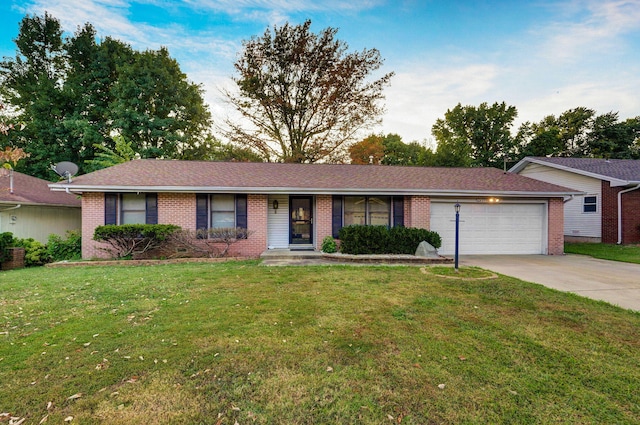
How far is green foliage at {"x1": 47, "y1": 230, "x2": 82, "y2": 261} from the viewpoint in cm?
931

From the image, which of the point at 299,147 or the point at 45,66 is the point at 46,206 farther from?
the point at 45,66

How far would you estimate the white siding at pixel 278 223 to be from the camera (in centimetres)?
1058

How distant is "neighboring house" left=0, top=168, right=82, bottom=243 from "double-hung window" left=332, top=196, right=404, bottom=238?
1173 centimetres

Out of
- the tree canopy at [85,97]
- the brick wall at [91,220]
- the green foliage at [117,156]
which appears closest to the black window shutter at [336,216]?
the brick wall at [91,220]

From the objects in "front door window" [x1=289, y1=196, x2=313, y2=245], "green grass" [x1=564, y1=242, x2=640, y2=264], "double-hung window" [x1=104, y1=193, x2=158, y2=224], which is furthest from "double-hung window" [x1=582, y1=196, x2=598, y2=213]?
"double-hung window" [x1=104, y1=193, x2=158, y2=224]

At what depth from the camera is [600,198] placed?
1329 centimetres

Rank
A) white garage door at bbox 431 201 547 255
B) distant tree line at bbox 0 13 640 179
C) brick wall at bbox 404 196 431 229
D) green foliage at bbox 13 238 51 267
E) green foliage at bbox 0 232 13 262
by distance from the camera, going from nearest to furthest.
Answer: green foliage at bbox 0 232 13 262 < green foliage at bbox 13 238 51 267 < brick wall at bbox 404 196 431 229 < white garage door at bbox 431 201 547 255 < distant tree line at bbox 0 13 640 179

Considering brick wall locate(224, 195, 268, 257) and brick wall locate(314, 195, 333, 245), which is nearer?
brick wall locate(224, 195, 268, 257)

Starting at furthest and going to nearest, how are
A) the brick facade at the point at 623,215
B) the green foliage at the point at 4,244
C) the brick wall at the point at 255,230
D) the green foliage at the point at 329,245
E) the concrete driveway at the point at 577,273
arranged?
the brick facade at the point at 623,215
the brick wall at the point at 255,230
the green foliage at the point at 329,245
the green foliage at the point at 4,244
the concrete driveway at the point at 577,273

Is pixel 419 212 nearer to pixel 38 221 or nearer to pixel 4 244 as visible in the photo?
pixel 4 244

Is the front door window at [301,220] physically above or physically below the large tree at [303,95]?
below

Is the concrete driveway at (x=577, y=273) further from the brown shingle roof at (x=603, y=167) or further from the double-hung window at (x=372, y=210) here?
the brown shingle roof at (x=603, y=167)

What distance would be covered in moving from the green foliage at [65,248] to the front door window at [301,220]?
7123 mm

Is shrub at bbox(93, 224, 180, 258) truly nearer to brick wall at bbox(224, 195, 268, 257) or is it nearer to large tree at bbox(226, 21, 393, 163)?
brick wall at bbox(224, 195, 268, 257)
